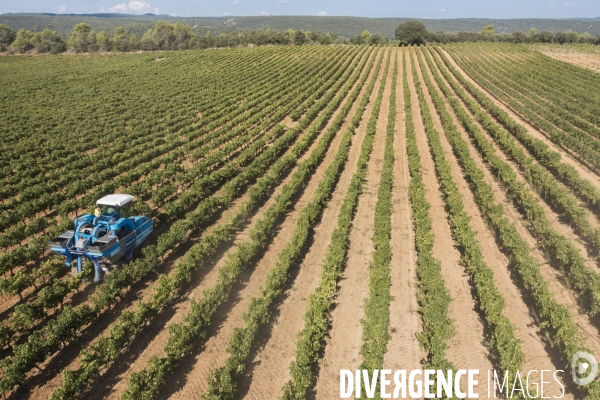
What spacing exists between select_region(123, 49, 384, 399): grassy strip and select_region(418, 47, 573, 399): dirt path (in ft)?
30.3

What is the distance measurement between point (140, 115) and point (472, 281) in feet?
113

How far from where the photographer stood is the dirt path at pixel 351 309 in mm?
10047

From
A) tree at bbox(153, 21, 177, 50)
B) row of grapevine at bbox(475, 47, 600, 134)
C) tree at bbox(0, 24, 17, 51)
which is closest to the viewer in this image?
row of grapevine at bbox(475, 47, 600, 134)

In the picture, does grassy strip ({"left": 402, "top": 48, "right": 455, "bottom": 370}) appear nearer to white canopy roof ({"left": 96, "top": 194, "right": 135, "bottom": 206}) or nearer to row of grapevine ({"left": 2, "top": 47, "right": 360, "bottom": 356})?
row of grapevine ({"left": 2, "top": 47, "right": 360, "bottom": 356})

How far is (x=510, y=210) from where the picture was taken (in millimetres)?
18844

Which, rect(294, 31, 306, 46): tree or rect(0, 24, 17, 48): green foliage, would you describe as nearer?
rect(294, 31, 306, 46): tree

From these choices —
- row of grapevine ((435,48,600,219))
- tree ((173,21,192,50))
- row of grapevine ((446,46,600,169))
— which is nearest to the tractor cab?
row of grapevine ((435,48,600,219))

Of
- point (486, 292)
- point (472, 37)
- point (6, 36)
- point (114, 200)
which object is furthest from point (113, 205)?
point (6, 36)

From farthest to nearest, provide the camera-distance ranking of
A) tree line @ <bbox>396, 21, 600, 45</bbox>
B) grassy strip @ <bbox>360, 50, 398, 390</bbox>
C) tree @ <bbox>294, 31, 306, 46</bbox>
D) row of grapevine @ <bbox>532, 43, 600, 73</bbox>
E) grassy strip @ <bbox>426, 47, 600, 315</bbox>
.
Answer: tree @ <bbox>294, 31, 306, 46</bbox> → tree line @ <bbox>396, 21, 600, 45</bbox> → row of grapevine @ <bbox>532, 43, 600, 73</bbox> → grassy strip @ <bbox>426, 47, 600, 315</bbox> → grassy strip @ <bbox>360, 50, 398, 390</bbox>

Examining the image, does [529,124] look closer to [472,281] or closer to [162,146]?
[472,281]

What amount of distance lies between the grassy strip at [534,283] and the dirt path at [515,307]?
0.30 meters

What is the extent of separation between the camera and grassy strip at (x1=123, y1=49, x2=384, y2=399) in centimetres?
877

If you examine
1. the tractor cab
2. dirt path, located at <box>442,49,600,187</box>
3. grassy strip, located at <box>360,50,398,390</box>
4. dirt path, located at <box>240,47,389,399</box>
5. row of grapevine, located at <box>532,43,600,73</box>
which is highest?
row of grapevine, located at <box>532,43,600,73</box>

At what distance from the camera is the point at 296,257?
14.1 m
